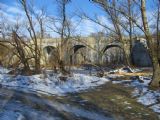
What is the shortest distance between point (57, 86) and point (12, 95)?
3.25m

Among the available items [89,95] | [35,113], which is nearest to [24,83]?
[89,95]

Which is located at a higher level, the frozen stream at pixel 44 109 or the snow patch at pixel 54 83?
the snow patch at pixel 54 83

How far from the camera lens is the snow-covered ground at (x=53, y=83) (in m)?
16.2

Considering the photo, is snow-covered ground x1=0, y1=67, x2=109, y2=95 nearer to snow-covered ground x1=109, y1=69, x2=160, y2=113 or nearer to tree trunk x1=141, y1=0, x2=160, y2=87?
snow-covered ground x1=109, y1=69, x2=160, y2=113

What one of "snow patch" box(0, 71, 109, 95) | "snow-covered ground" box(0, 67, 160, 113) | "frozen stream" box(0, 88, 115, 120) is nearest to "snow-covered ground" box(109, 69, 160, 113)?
"snow-covered ground" box(0, 67, 160, 113)

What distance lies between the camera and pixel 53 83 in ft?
58.3

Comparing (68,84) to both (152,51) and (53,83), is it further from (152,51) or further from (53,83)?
(152,51)

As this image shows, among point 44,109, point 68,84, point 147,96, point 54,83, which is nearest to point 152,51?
point 147,96

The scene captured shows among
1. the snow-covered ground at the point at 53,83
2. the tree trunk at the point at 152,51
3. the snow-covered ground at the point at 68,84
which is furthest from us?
the snow-covered ground at the point at 53,83

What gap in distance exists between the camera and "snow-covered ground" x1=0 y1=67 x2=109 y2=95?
53.1 feet

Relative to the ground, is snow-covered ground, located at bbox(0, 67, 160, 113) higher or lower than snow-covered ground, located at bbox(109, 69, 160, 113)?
higher

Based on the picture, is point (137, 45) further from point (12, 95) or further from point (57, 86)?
point (12, 95)

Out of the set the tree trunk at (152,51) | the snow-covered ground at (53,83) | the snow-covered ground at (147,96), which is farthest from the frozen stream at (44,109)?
the tree trunk at (152,51)

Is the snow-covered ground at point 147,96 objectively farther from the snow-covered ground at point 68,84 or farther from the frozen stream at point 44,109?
the frozen stream at point 44,109
